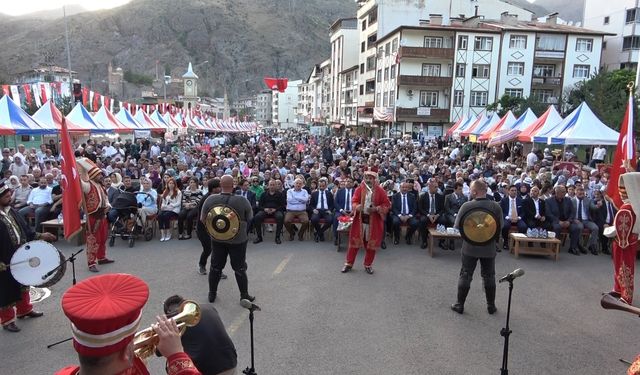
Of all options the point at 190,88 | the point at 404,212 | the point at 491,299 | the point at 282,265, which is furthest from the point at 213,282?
the point at 190,88

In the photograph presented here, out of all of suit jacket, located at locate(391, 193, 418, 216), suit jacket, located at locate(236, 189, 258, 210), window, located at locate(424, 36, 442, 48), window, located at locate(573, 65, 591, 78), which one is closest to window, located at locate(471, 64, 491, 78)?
window, located at locate(424, 36, 442, 48)

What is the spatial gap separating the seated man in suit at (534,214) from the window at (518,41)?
39952 mm

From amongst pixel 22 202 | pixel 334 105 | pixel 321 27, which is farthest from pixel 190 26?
pixel 22 202

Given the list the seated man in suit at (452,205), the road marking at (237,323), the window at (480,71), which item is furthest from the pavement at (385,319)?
the window at (480,71)

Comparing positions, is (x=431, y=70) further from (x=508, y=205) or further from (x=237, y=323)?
(x=237, y=323)

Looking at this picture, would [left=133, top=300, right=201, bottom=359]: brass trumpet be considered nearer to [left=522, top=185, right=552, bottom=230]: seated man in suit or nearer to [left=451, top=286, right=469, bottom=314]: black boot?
[left=451, top=286, right=469, bottom=314]: black boot

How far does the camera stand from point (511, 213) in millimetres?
10188

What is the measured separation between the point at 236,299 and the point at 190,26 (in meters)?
171

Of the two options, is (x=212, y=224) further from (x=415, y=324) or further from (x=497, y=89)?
(x=497, y=89)

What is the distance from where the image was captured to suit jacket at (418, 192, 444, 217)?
10328 mm

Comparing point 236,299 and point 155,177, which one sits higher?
point 155,177

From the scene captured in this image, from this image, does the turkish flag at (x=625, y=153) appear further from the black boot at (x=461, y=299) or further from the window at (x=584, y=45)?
the window at (x=584, y=45)

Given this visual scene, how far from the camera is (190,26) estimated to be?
16012 cm

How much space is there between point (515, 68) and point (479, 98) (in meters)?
4.61
